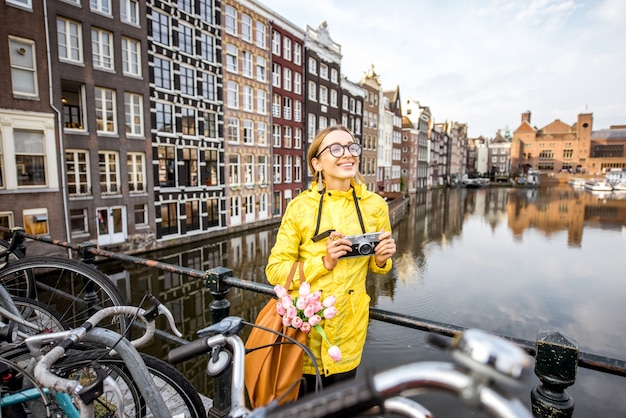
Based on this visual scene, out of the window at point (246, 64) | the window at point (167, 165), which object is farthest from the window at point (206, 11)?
the window at point (167, 165)

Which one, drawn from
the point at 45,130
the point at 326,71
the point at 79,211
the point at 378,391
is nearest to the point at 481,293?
the point at 378,391

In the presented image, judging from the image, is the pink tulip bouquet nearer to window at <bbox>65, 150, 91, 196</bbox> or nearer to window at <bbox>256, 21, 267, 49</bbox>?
window at <bbox>65, 150, 91, 196</bbox>

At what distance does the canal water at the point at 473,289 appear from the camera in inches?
432

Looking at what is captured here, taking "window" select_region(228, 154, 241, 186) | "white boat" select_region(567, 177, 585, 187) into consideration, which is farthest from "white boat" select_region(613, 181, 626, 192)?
"window" select_region(228, 154, 241, 186)

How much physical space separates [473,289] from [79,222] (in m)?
19.3

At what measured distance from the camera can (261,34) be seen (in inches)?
1030

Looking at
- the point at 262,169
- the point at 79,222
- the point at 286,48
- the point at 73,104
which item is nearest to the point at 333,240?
the point at 79,222

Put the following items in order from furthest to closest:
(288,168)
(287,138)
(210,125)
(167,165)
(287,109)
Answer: (288,168)
(287,138)
(287,109)
(210,125)
(167,165)

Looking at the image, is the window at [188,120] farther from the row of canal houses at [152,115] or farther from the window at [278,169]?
the window at [278,169]

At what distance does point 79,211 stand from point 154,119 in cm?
618

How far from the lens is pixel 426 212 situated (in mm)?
41656

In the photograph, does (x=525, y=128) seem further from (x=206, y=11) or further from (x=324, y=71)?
(x=206, y=11)

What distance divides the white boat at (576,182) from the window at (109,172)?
320 ft

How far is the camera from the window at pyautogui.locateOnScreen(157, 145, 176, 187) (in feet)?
65.5
